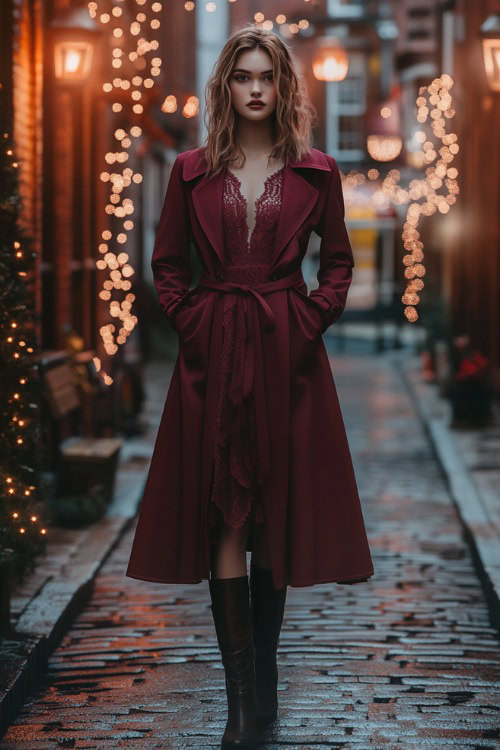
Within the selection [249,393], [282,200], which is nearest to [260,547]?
[249,393]

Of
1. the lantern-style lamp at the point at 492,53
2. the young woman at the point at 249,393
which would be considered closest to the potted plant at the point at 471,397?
the lantern-style lamp at the point at 492,53

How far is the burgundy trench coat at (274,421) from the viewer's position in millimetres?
4195

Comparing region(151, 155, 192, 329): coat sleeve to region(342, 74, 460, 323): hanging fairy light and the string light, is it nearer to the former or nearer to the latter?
the string light

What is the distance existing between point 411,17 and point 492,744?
124 feet

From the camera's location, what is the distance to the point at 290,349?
13.9 ft

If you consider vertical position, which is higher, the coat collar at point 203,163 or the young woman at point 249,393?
the coat collar at point 203,163

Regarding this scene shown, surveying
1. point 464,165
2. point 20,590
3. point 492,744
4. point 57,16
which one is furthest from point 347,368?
point 492,744

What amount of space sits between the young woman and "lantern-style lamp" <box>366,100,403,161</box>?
28.6 metres

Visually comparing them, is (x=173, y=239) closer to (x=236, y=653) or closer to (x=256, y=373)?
(x=256, y=373)

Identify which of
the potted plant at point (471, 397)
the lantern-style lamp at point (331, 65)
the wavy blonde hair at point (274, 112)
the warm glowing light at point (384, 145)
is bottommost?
the potted plant at point (471, 397)

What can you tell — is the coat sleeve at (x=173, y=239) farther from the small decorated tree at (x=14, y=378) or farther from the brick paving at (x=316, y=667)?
the brick paving at (x=316, y=667)

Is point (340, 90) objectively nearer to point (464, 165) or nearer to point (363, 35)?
point (363, 35)

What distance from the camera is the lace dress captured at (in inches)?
165

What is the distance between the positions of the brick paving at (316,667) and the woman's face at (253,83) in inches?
81.8
